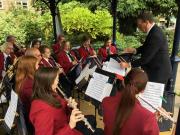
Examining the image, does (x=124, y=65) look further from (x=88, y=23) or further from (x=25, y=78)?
(x=88, y=23)

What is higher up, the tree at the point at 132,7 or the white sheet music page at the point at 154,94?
the tree at the point at 132,7

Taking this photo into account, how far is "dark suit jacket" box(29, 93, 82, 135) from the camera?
8.24 feet

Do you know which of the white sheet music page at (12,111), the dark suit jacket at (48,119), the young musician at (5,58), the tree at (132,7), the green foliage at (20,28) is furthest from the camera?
the tree at (132,7)

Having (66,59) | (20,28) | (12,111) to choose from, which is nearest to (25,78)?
(12,111)

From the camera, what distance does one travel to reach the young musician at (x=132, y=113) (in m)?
2.18

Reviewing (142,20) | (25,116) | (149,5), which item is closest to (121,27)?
(149,5)

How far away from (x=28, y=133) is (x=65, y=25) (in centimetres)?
1231

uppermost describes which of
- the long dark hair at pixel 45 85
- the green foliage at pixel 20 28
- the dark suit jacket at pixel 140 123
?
the long dark hair at pixel 45 85

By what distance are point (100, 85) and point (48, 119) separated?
1.03 meters

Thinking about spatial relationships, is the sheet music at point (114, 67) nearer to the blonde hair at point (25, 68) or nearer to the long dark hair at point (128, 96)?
the blonde hair at point (25, 68)

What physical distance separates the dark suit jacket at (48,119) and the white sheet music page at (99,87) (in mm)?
660

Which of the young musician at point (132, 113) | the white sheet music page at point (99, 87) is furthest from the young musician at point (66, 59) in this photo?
the young musician at point (132, 113)

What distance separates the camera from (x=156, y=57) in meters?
4.01

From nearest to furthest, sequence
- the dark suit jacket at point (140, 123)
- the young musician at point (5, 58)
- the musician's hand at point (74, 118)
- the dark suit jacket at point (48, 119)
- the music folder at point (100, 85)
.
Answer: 1. the dark suit jacket at point (140, 123)
2. the dark suit jacket at point (48, 119)
3. the musician's hand at point (74, 118)
4. the music folder at point (100, 85)
5. the young musician at point (5, 58)
